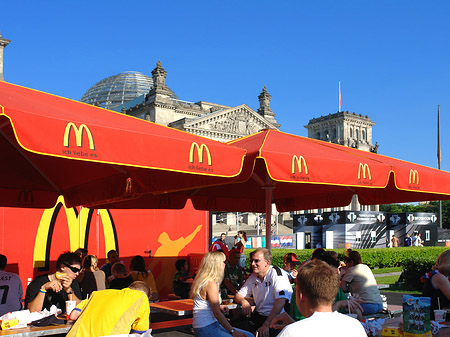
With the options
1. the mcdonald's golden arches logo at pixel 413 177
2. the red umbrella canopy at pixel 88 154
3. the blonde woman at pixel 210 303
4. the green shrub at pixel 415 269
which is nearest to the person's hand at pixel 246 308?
the blonde woman at pixel 210 303

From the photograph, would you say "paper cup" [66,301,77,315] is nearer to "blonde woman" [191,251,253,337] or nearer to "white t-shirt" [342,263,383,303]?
"blonde woman" [191,251,253,337]

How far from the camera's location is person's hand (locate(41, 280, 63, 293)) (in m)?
4.74

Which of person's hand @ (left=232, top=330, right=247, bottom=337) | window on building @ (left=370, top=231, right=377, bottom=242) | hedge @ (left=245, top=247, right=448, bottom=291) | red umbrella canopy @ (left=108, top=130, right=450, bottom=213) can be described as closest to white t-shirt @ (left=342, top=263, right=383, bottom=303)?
red umbrella canopy @ (left=108, top=130, right=450, bottom=213)

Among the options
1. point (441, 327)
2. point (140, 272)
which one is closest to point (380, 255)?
point (140, 272)

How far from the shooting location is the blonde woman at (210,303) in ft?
15.8

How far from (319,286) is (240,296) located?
320cm

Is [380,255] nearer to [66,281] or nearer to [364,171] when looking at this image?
[364,171]

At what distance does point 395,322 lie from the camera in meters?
4.72

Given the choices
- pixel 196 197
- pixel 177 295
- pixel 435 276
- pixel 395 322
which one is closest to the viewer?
pixel 395 322

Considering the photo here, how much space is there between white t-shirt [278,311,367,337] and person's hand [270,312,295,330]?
91.5 inches

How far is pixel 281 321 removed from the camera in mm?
4844

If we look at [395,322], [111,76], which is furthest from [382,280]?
[111,76]

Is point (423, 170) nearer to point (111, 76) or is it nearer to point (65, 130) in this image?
point (65, 130)

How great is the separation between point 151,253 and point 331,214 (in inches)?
800
